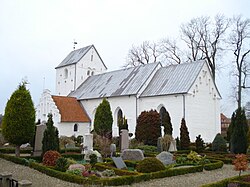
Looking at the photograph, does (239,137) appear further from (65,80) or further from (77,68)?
(65,80)

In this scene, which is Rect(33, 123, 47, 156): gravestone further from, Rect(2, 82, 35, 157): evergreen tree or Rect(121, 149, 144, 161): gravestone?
Rect(121, 149, 144, 161): gravestone

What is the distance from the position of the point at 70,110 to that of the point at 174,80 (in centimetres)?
1085

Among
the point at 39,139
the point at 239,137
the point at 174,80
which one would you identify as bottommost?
the point at 39,139

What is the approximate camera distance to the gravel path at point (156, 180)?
8.76 meters

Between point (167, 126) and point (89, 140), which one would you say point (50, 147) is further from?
point (167, 126)

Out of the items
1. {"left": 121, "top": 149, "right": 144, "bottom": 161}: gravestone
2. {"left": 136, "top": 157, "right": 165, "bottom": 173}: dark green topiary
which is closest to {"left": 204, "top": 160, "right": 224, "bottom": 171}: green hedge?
{"left": 136, "top": 157, "right": 165, "bottom": 173}: dark green topiary

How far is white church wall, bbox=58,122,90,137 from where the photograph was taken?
27.6 m

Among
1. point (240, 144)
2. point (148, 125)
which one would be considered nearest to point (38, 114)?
point (148, 125)

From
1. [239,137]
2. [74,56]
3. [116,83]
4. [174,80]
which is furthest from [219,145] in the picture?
[74,56]

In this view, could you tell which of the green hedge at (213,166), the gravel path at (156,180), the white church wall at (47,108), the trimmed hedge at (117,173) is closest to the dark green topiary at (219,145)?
the green hedge at (213,166)

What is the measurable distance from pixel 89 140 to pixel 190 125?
970 centimetres

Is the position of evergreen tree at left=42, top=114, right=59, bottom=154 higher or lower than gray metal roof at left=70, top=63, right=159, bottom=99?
lower

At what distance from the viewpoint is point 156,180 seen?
959 centimetres

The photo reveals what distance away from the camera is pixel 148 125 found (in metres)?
20.6
